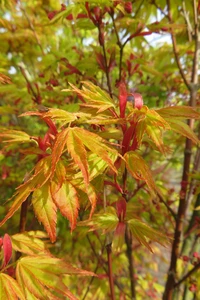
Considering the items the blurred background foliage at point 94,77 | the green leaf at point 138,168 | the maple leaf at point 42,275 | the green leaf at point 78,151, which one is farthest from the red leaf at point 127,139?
the blurred background foliage at point 94,77

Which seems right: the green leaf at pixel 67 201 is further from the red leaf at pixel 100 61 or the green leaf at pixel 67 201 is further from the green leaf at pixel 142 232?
the red leaf at pixel 100 61

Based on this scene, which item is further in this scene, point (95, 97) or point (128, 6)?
point (128, 6)

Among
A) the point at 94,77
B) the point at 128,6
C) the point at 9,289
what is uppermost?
the point at 128,6

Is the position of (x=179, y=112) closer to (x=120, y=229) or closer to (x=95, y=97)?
(x=95, y=97)

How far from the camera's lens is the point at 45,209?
25.3 inches

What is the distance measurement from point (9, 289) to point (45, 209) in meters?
0.16

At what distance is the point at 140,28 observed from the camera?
1157 millimetres

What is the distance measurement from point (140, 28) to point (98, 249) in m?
1.47

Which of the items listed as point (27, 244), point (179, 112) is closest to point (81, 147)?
point (179, 112)

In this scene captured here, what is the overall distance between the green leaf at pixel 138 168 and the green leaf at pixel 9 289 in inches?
12.5

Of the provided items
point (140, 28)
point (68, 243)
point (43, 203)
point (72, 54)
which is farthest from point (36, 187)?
point (68, 243)

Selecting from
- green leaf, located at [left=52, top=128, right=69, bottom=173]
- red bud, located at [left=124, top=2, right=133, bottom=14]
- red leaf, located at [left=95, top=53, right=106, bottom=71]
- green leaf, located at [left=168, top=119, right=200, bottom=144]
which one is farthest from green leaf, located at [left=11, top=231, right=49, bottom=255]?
red bud, located at [left=124, top=2, right=133, bottom=14]

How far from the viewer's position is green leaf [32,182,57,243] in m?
0.62

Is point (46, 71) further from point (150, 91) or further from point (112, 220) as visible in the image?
point (112, 220)
